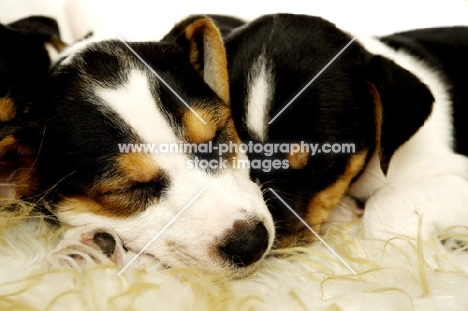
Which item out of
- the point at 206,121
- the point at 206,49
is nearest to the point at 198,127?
the point at 206,121

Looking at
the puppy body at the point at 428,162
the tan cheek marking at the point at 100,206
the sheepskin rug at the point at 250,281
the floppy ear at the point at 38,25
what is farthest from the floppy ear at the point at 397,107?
the floppy ear at the point at 38,25

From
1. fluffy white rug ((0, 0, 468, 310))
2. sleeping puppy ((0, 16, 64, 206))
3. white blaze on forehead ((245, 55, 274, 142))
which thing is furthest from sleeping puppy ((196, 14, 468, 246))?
sleeping puppy ((0, 16, 64, 206))

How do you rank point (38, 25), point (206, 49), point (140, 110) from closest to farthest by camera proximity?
point (140, 110), point (206, 49), point (38, 25)

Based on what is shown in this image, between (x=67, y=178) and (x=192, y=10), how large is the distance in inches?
60.7

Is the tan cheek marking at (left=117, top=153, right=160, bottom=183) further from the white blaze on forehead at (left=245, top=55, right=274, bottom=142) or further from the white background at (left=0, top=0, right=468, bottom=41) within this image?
the white background at (left=0, top=0, right=468, bottom=41)

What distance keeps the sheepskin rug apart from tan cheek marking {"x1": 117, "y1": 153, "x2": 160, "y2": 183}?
27 cm

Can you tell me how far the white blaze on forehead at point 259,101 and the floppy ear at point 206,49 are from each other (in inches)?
3.9

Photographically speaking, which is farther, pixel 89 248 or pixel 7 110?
pixel 7 110

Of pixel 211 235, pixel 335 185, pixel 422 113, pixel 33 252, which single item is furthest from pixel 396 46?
pixel 33 252

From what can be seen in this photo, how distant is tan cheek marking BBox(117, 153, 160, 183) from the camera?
1.65m

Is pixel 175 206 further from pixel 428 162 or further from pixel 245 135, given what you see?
pixel 428 162

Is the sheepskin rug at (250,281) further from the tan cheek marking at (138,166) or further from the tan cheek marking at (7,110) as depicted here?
the tan cheek marking at (7,110)

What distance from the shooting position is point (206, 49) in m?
2.04

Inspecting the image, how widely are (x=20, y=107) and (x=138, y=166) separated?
57cm
